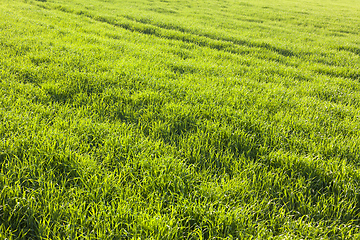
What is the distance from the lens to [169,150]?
3082 millimetres

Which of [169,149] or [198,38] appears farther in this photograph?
[198,38]

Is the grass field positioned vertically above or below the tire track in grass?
below

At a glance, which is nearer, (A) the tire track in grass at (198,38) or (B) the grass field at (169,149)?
(B) the grass field at (169,149)

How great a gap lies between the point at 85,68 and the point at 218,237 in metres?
5.01

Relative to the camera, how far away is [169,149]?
10.1ft

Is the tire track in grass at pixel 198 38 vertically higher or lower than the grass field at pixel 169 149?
higher

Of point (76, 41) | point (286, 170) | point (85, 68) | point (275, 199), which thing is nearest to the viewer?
point (275, 199)

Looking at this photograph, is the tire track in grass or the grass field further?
the tire track in grass

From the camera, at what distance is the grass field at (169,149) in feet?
6.98

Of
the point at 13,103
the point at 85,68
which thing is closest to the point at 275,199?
the point at 13,103

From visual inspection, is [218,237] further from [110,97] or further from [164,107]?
[110,97]

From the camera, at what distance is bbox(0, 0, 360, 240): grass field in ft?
6.98

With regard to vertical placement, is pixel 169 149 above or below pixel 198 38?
below

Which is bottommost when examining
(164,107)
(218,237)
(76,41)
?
(218,237)
